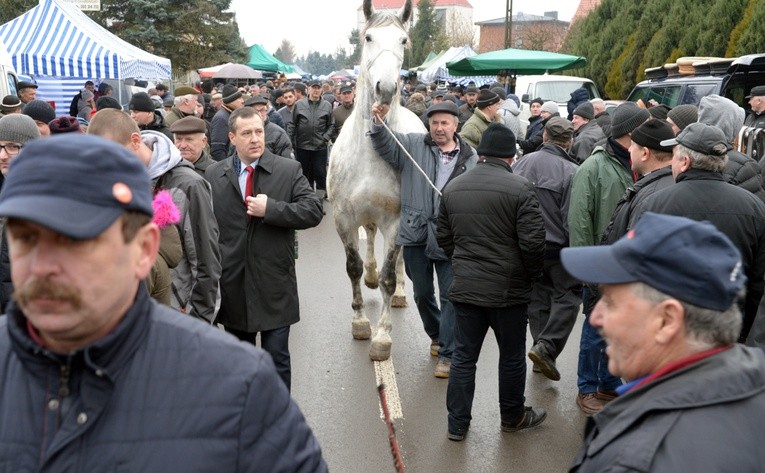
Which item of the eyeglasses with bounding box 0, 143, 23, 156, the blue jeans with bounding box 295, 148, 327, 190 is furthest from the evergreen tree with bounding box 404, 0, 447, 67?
the eyeglasses with bounding box 0, 143, 23, 156

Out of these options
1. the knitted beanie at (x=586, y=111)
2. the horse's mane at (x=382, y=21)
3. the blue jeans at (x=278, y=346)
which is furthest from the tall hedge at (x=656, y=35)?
the blue jeans at (x=278, y=346)

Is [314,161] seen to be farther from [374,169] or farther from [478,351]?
[478,351]

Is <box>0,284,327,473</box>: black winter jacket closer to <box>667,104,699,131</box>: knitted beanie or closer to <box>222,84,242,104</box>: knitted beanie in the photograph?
<box>667,104,699,131</box>: knitted beanie

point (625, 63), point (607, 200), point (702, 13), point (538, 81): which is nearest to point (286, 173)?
point (607, 200)

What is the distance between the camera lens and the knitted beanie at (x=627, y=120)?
19.2 ft

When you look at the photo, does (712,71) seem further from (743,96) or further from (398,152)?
(398,152)

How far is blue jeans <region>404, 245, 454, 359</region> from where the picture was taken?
634 cm

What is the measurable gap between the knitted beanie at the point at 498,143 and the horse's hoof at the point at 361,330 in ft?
9.27

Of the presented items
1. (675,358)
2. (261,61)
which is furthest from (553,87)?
(261,61)

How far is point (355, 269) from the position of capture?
7414 millimetres

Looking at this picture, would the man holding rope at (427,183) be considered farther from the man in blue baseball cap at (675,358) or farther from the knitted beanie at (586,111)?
the man in blue baseball cap at (675,358)

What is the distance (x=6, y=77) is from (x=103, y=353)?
13.6m

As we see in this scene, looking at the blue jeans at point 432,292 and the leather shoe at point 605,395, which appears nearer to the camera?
the leather shoe at point 605,395

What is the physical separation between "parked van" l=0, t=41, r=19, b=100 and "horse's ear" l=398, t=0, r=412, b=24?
8741 mm
